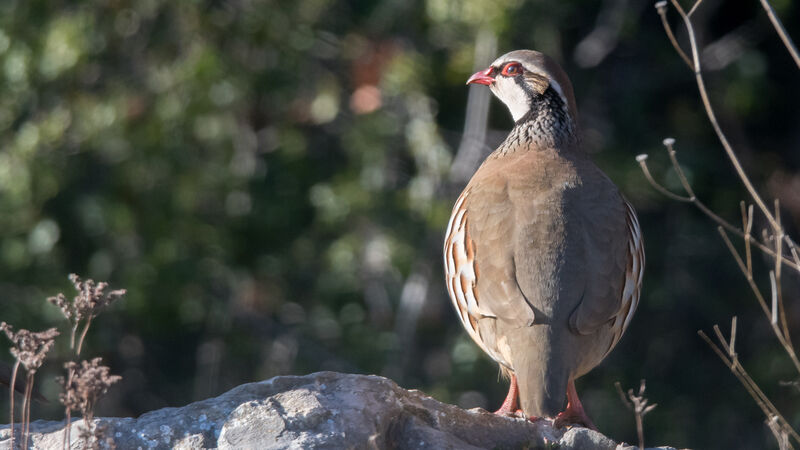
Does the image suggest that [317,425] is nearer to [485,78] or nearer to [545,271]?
[545,271]

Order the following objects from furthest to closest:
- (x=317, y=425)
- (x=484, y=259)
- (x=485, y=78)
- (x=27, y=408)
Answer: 1. (x=485, y=78)
2. (x=484, y=259)
3. (x=317, y=425)
4. (x=27, y=408)

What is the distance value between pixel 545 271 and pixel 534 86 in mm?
1363

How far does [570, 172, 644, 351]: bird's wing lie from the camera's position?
153 inches

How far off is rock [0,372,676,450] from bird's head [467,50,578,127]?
1804mm

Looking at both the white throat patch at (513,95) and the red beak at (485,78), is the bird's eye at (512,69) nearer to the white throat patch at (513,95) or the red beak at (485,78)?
the white throat patch at (513,95)

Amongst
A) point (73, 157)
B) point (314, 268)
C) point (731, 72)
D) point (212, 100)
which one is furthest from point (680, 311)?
point (73, 157)

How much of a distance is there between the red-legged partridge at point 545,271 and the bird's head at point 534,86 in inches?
14.6

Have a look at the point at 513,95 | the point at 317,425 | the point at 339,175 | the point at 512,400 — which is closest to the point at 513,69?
the point at 513,95

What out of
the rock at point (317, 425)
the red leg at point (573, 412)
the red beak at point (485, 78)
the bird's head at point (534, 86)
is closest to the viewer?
the rock at point (317, 425)

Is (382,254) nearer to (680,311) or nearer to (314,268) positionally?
(314,268)

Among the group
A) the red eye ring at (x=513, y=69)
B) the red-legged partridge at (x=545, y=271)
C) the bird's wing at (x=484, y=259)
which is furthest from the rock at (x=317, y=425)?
the red eye ring at (x=513, y=69)

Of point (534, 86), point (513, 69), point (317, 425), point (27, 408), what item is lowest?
point (317, 425)

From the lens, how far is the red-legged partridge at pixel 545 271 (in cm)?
381

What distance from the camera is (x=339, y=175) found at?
26.4 ft
